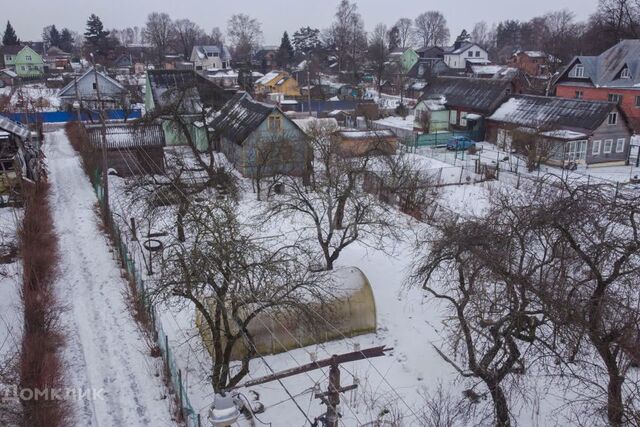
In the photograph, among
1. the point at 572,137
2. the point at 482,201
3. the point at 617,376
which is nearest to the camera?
the point at 617,376

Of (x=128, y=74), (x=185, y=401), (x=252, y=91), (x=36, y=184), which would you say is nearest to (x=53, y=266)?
(x=185, y=401)

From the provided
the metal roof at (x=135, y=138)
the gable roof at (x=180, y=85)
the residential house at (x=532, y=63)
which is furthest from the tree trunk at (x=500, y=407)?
the residential house at (x=532, y=63)

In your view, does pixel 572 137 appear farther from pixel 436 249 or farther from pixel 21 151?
pixel 21 151

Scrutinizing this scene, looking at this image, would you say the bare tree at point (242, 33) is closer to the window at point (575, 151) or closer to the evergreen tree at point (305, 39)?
the evergreen tree at point (305, 39)

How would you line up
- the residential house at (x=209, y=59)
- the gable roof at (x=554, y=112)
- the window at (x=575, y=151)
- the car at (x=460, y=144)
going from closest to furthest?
the window at (x=575, y=151) < the gable roof at (x=554, y=112) < the car at (x=460, y=144) < the residential house at (x=209, y=59)

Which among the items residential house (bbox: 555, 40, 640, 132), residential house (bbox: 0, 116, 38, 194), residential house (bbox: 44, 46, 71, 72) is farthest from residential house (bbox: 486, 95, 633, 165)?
residential house (bbox: 44, 46, 71, 72)

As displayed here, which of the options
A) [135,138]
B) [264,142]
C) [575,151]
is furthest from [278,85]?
[575,151]
